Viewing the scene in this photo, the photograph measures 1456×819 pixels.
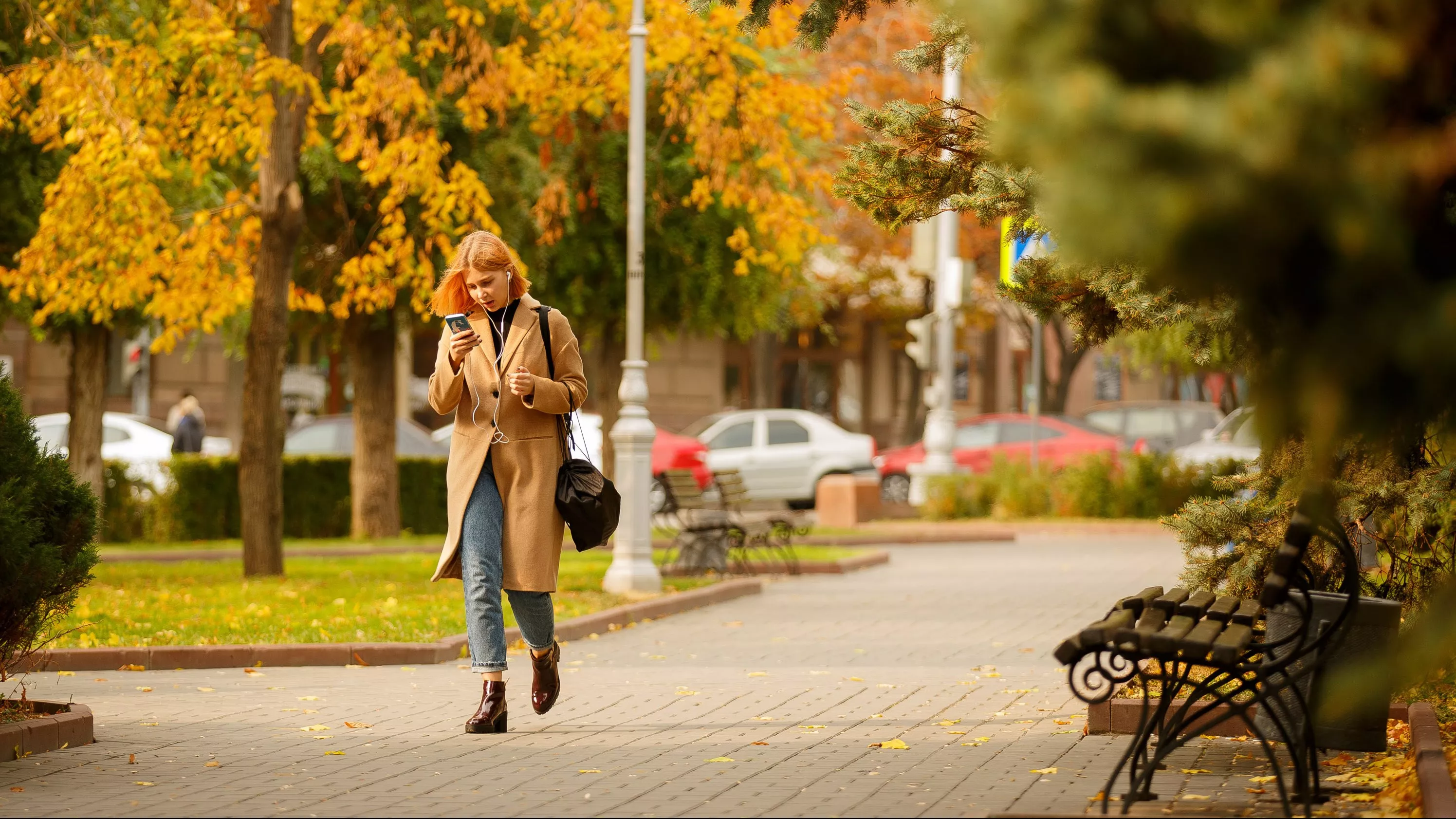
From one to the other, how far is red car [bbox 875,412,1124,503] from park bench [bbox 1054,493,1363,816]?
2263 centimetres

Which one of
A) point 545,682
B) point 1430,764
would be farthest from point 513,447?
point 1430,764

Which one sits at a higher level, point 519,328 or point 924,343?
point 924,343

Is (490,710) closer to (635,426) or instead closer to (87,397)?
(635,426)

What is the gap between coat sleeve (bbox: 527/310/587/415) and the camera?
7.68 metres

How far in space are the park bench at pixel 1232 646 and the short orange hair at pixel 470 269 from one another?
2877 mm

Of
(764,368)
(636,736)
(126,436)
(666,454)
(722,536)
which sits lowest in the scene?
(636,736)

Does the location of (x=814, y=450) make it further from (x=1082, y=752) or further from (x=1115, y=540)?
(x=1082, y=752)

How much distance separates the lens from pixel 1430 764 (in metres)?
5.87

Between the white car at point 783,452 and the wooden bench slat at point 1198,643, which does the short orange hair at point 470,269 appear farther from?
the white car at point 783,452

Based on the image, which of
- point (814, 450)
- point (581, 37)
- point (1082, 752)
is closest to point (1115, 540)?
point (814, 450)

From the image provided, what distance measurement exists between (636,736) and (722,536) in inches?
366

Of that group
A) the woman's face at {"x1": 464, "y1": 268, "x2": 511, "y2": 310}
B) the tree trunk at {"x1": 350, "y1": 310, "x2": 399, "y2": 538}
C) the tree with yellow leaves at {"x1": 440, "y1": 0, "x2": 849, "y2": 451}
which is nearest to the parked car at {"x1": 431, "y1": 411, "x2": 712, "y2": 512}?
Result: the tree with yellow leaves at {"x1": 440, "y1": 0, "x2": 849, "y2": 451}

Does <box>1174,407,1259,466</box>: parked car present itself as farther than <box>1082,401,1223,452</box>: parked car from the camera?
No

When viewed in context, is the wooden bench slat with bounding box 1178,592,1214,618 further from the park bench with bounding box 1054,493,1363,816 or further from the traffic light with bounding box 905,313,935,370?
the traffic light with bounding box 905,313,935,370
